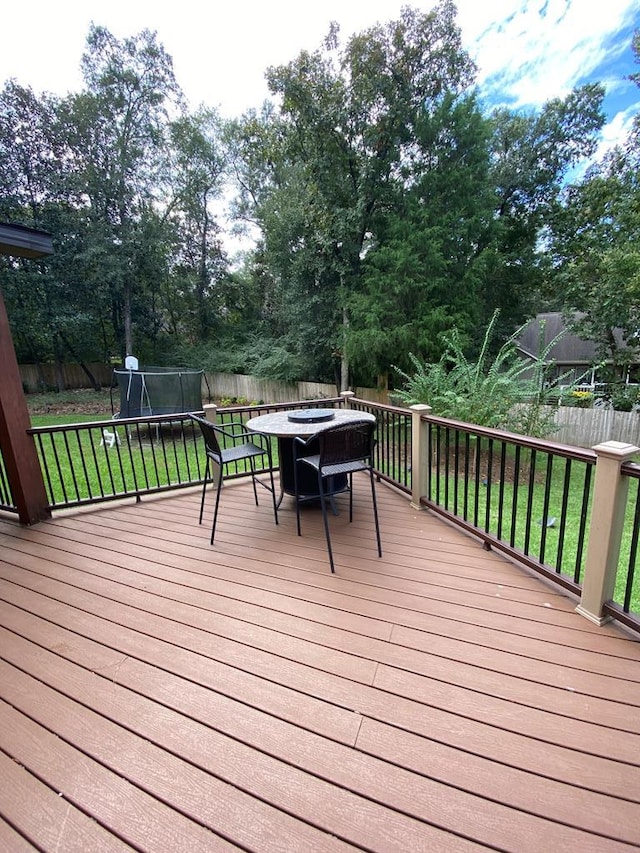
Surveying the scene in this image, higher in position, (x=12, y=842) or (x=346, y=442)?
(x=346, y=442)

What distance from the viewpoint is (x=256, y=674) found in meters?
1.61

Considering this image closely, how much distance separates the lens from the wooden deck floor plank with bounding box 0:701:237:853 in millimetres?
1066

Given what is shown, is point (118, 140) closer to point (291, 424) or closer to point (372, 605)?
point (291, 424)

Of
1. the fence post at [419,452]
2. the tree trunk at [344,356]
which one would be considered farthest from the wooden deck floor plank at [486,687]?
the tree trunk at [344,356]

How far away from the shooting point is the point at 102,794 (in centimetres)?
119

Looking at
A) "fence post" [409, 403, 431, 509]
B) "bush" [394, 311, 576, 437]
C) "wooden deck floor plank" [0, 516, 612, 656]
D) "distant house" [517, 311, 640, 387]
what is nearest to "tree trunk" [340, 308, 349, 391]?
"bush" [394, 311, 576, 437]

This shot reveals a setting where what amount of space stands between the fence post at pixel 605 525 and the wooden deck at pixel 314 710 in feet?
0.43

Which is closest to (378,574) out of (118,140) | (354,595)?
(354,595)

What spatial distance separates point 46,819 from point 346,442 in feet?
6.44

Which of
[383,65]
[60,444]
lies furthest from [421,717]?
[383,65]

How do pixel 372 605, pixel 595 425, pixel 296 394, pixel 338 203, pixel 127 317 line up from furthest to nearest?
pixel 127 317
pixel 296 394
pixel 338 203
pixel 595 425
pixel 372 605

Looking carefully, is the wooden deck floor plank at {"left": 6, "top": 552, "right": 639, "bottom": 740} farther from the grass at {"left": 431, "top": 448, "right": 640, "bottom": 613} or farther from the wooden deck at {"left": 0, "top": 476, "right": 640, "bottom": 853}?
the grass at {"left": 431, "top": 448, "right": 640, "bottom": 613}

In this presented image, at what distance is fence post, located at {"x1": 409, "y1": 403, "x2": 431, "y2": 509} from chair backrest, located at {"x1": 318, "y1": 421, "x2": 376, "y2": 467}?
67 centimetres

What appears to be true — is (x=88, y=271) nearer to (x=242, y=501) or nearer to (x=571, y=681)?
(x=242, y=501)
